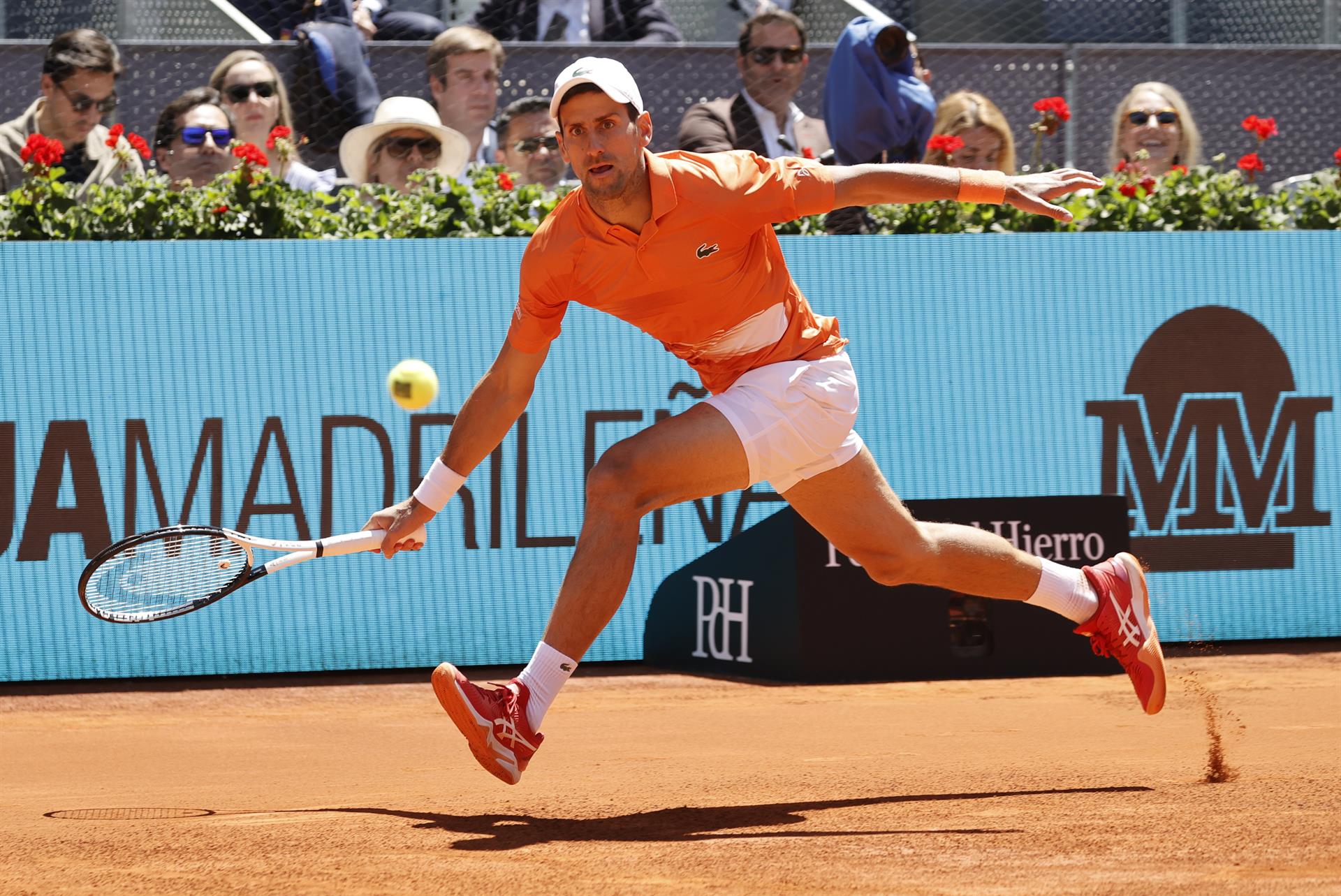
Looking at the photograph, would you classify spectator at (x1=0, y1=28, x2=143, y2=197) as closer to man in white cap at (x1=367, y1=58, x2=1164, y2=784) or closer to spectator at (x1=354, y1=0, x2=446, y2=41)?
spectator at (x1=354, y1=0, x2=446, y2=41)

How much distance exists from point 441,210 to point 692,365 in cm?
304

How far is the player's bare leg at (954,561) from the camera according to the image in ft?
14.6

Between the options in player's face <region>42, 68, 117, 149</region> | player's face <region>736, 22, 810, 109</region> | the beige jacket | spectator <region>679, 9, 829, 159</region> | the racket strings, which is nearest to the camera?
the racket strings

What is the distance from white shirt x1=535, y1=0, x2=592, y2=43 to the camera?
29.5 ft

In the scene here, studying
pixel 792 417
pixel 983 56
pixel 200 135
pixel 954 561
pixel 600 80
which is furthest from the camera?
pixel 983 56

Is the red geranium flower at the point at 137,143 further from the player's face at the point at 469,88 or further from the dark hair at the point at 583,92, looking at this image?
the dark hair at the point at 583,92

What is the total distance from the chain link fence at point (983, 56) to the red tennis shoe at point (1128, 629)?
177 inches

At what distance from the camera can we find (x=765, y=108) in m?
8.41

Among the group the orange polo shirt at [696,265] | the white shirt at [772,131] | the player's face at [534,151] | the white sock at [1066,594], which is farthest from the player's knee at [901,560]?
the player's face at [534,151]

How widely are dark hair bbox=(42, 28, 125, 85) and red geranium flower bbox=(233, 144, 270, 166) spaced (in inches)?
57.0

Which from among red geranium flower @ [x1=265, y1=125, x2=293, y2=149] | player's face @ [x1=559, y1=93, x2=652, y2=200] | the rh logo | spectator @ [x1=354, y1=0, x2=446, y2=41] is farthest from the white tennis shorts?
spectator @ [x1=354, y1=0, x2=446, y2=41]

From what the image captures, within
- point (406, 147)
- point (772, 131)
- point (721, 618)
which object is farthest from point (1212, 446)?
point (406, 147)

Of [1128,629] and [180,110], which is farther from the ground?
[180,110]

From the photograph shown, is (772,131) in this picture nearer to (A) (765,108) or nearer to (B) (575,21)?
(A) (765,108)
